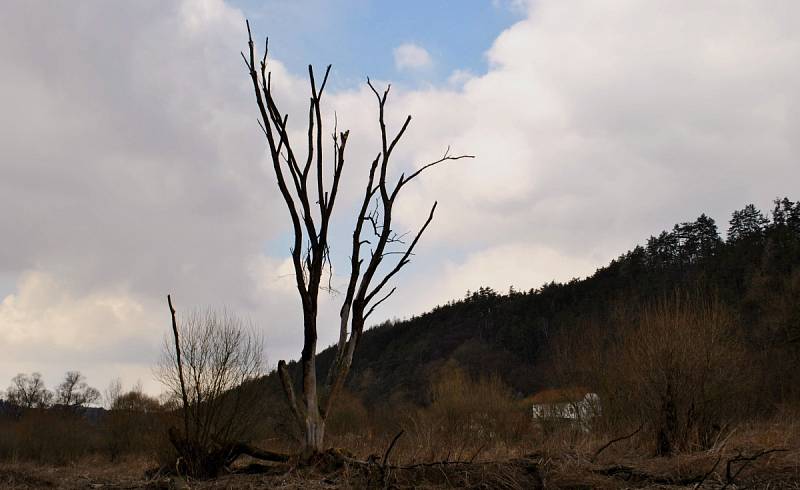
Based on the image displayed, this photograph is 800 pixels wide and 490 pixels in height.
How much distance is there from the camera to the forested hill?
39.4m

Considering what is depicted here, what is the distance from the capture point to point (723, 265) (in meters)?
59.4

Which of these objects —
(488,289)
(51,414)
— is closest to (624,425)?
(51,414)

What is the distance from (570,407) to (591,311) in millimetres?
58350

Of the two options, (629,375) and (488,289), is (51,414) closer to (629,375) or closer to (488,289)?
(629,375)

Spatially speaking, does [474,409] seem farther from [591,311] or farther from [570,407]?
[591,311]

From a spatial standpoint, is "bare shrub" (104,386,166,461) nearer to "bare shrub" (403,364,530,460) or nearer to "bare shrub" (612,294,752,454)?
"bare shrub" (403,364,530,460)

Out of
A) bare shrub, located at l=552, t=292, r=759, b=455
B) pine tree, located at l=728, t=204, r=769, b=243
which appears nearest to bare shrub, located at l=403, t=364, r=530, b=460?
bare shrub, located at l=552, t=292, r=759, b=455

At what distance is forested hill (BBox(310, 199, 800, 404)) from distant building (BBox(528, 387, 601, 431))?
9.85 feet

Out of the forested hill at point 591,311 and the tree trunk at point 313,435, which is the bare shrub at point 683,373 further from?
the forested hill at point 591,311

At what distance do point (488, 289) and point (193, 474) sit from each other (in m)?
103

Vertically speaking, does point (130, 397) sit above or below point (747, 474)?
above

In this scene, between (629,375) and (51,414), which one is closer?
(629,375)

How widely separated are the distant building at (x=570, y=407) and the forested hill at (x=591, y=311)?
300cm

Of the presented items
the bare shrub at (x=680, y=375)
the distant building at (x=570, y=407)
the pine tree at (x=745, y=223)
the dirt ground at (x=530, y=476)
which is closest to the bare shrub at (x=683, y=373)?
the bare shrub at (x=680, y=375)
